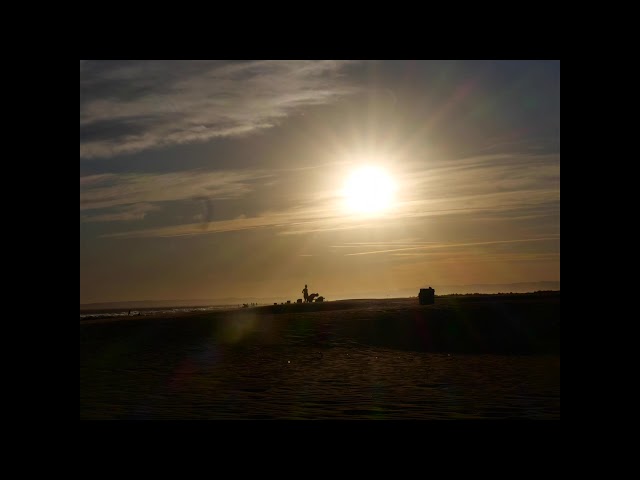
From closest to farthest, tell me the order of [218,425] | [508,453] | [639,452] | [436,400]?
[639,452] → [508,453] → [218,425] → [436,400]

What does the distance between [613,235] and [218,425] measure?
4.19m

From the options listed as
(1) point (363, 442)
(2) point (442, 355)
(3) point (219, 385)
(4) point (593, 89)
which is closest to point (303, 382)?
(3) point (219, 385)

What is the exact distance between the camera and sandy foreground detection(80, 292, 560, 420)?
11047mm

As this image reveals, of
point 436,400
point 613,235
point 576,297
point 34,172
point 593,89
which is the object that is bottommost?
point 436,400

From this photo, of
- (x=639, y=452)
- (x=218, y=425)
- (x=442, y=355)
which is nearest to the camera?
(x=639, y=452)

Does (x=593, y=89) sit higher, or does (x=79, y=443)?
(x=593, y=89)

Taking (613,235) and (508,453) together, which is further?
(508,453)

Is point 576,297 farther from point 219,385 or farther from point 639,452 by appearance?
point 219,385

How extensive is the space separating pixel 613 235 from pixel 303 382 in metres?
8.70

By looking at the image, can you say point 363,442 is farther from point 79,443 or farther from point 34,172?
point 34,172

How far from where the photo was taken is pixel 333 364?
1630cm

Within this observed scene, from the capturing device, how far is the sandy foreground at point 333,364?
11.0 m

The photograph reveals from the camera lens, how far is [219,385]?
1331 centimetres

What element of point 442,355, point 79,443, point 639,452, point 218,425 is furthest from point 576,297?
point 442,355
